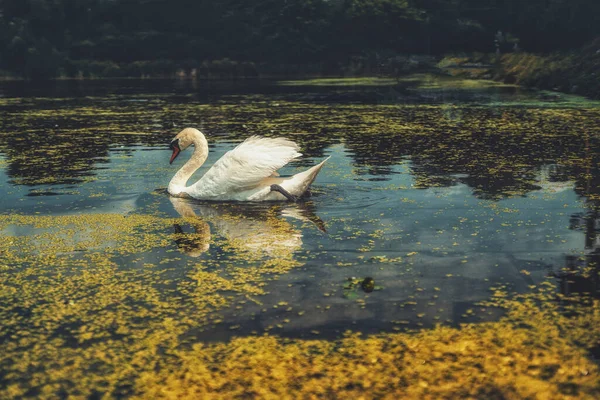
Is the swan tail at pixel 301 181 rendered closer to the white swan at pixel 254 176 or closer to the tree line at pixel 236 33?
the white swan at pixel 254 176

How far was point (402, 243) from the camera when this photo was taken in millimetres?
7832

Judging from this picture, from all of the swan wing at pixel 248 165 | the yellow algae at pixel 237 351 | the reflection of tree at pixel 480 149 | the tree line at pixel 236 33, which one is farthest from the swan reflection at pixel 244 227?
the tree line at pixel 236 33

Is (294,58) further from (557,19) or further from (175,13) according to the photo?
(557,19)

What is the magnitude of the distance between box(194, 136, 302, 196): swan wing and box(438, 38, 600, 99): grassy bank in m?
15.8

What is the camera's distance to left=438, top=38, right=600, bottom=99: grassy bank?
25.7m

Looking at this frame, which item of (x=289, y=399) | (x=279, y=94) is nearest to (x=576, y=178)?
(x=289, y=399)

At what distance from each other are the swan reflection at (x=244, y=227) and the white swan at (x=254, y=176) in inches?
5.7

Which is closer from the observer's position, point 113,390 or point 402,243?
point 113,390

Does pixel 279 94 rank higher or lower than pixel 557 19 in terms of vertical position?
lower

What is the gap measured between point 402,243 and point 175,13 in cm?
4659

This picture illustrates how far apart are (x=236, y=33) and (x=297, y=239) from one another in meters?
43.7

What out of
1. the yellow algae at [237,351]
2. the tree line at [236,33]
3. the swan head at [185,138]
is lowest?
the yellow algae at [237,351]

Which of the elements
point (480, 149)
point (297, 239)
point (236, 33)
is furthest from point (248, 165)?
point (236, 33)

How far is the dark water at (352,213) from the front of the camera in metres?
6.22
